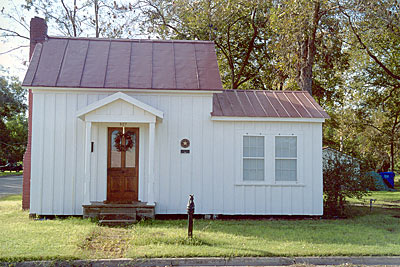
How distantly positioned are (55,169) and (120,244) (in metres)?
4.36

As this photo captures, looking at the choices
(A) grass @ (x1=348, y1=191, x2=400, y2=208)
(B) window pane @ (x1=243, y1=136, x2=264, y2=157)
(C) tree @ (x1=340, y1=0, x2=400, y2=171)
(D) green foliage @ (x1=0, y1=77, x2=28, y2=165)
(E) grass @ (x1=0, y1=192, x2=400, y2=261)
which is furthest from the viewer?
(D) green foliage @ (x1=0, y1=77, x2=28, y2=165)

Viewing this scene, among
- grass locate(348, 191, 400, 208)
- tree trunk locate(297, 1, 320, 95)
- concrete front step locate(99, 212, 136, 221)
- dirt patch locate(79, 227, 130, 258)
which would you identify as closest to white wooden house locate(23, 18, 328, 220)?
concrete front step locate(99, 212, 136, 221)

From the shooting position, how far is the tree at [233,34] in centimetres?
2314

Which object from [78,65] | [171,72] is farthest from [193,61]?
[78,65]

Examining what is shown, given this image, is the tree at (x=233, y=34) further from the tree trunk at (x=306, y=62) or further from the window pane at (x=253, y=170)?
the window pane at (x=253, y=170)

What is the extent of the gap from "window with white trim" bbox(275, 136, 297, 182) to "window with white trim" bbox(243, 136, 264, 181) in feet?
1.59

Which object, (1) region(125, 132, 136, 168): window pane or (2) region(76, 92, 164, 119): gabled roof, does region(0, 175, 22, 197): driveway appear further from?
(2) region(76, 92, 164, 119): gabled roof

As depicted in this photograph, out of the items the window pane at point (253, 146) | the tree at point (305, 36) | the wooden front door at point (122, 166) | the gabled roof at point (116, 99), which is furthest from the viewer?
the tree at point (305, 36)

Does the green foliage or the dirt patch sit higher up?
the green foliage

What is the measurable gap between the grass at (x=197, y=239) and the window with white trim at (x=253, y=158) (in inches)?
57.4

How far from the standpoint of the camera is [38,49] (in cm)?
1305

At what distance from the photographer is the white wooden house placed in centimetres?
1162

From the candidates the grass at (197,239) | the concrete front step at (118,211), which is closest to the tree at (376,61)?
the grass at (197,239)

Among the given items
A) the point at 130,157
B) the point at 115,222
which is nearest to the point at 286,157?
the point at 130,157
